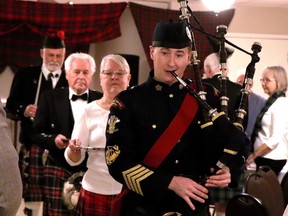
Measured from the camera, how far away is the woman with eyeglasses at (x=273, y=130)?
4414 mm

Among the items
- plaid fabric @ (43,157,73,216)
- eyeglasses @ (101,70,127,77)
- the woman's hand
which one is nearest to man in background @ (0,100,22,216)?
the woman's hand

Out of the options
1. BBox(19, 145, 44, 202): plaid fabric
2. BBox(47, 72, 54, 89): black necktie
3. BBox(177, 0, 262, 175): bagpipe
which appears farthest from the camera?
BBox(47, 72, 54, 89): black necktie

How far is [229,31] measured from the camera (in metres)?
7.72

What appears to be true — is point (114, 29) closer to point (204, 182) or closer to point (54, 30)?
point (54, 30)

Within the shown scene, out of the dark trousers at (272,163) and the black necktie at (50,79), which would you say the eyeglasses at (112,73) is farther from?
the dark trousers at (272,163)

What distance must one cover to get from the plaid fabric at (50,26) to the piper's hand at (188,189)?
5.10 m

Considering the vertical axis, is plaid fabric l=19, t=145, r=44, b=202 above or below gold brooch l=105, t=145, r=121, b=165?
below

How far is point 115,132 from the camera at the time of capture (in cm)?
193

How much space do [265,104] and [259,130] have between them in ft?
0.71

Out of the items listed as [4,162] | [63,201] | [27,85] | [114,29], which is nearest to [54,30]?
[114,29]

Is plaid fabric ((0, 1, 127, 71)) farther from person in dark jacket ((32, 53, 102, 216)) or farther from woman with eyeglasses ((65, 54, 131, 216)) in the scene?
woman with eyeglasses ((65, 54, 131, 216))

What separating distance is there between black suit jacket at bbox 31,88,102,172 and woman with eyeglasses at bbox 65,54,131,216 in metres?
0.51

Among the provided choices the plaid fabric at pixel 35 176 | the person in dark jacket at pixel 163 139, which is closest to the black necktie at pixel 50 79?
the plaid fabric at pixel 35 176

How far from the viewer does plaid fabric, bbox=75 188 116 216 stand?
8.36 ft
